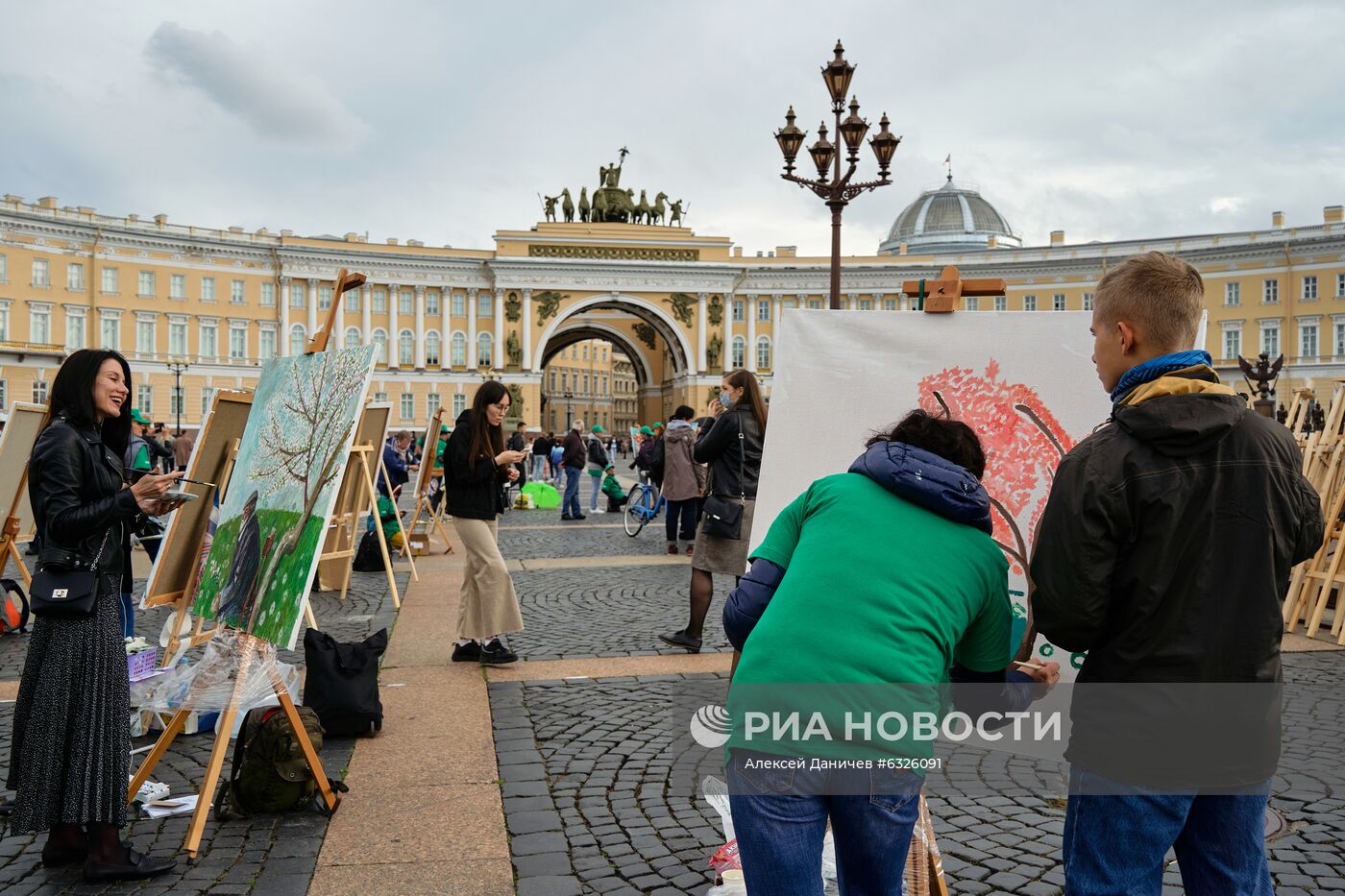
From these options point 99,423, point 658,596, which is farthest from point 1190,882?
point 658,596

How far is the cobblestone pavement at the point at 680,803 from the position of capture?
327 cm

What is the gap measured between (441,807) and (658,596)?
512 centimetres

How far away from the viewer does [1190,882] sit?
78.5 inches

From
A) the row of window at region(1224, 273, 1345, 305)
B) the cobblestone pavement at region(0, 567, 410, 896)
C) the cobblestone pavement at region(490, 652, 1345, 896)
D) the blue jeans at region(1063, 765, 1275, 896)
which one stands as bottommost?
the cobblestone pavement at region(0, 567, 410, 896)

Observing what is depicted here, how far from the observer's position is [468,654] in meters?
6.32

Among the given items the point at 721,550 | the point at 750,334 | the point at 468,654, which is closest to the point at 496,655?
the point at 468,654

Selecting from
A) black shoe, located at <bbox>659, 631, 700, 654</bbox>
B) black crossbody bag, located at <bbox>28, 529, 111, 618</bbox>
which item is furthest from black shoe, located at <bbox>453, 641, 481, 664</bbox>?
black crossbody bag, located at <bbox>28, 529, 111, 618</bbox>

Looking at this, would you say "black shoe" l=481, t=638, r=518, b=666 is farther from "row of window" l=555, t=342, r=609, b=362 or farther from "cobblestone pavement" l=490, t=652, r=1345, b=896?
"row of window" l=555, t=342, r=609, b=362

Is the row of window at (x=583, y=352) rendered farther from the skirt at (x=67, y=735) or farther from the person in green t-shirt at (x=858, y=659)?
the person in green t-shirt at (x=858, y=659)

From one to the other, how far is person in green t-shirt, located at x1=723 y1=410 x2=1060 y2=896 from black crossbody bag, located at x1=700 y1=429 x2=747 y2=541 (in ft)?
13.7

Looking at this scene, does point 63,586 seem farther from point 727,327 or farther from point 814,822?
point 727,327

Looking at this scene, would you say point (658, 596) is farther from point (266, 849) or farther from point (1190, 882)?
point (1190, 882)

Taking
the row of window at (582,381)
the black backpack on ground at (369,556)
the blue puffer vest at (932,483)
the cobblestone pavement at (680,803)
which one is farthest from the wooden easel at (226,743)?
the row of window at (582,381)

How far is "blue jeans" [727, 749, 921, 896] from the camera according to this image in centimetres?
190
